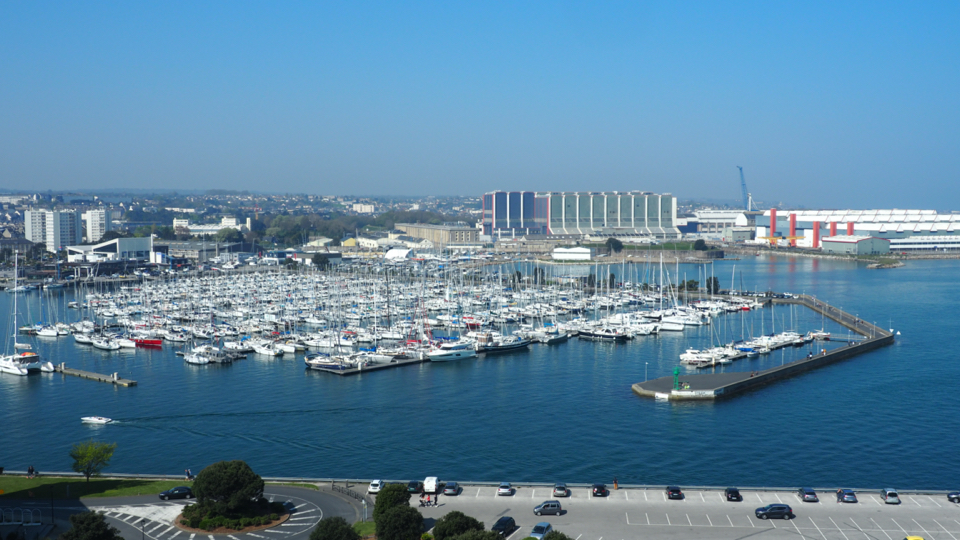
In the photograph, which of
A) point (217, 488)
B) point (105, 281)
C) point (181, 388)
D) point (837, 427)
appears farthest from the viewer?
→ point (105, 281)

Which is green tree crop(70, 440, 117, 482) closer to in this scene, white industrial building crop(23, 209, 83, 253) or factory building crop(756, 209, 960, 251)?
white industrial building crop(23, 209, 83, 253)

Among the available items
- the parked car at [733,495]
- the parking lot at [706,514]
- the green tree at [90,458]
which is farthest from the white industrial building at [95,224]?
the parked car at [733,495]

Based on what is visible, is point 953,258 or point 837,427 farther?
point 953,258

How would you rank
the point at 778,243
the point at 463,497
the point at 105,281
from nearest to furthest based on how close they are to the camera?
the point at 463,497, the point at 105,281, the point at 778,243

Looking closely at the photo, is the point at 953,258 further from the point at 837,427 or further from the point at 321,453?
the point at 321,453

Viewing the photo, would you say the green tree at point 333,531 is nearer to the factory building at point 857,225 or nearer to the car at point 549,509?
the car at point 549,509

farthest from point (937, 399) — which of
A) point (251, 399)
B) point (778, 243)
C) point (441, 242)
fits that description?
point (778, 243)
